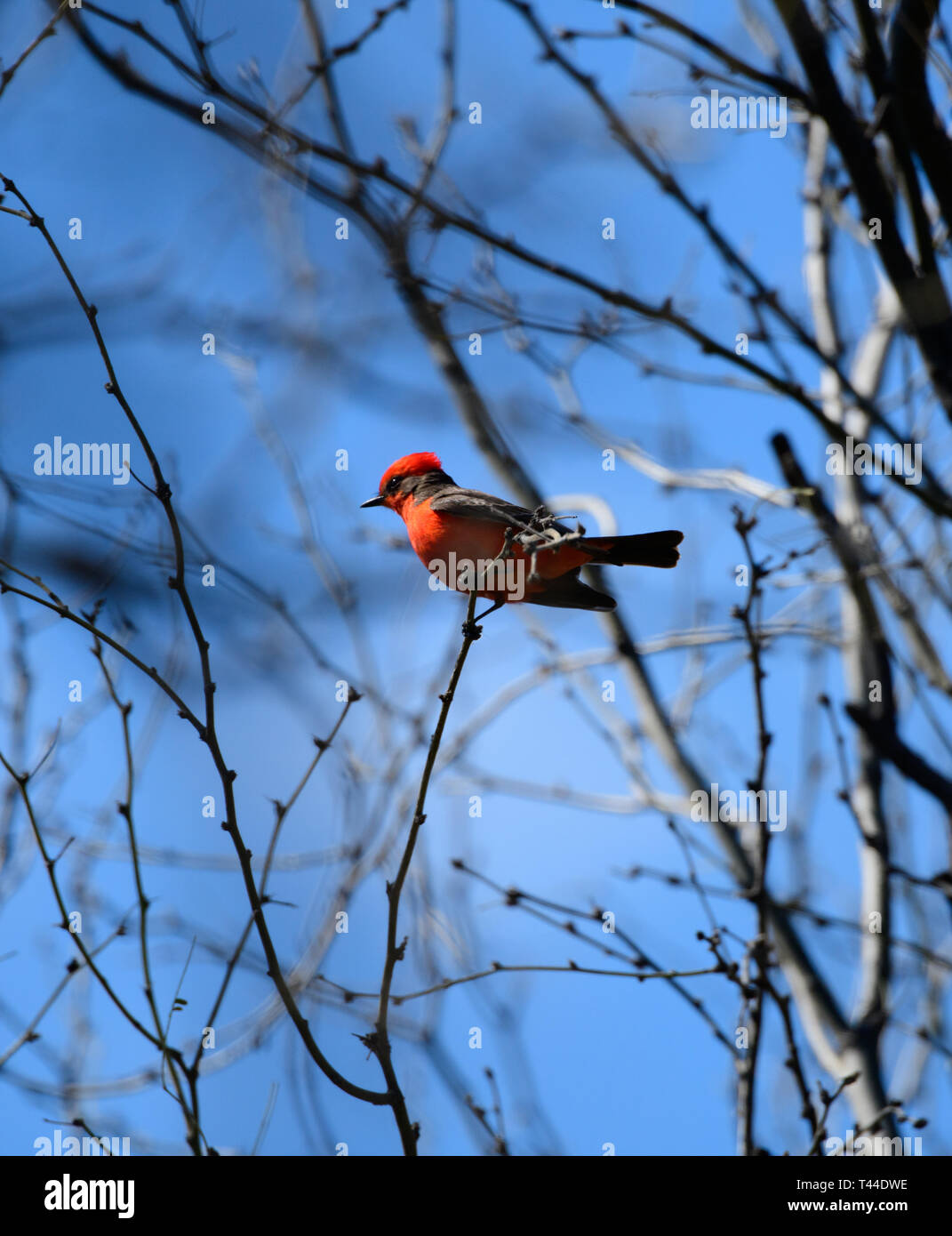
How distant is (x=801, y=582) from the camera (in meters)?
4.72

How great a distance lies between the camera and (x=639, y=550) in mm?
3701

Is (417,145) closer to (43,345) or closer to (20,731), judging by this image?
(43,345)

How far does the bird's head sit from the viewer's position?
15.0 feet

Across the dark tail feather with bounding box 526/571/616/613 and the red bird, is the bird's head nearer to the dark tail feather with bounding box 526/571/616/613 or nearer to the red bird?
the red bird

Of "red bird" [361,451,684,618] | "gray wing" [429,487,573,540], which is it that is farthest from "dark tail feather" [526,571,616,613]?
"gray wing" [429,487,573,540]

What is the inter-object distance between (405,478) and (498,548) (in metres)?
0.94

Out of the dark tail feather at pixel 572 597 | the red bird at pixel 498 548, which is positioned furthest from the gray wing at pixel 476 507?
the dark tail feather at pixel 572 597

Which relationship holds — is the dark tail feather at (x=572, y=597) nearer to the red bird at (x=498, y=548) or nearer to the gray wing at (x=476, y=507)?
the red bird at (x=498, y=548)

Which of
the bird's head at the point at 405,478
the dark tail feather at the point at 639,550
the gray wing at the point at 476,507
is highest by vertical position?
the bird's head at the point at 405,478

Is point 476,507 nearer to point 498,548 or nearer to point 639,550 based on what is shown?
point 498,548

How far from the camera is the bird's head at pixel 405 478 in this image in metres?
4.56

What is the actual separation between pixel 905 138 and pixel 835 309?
1670mm

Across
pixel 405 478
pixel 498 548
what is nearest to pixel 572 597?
pixel 498 548
